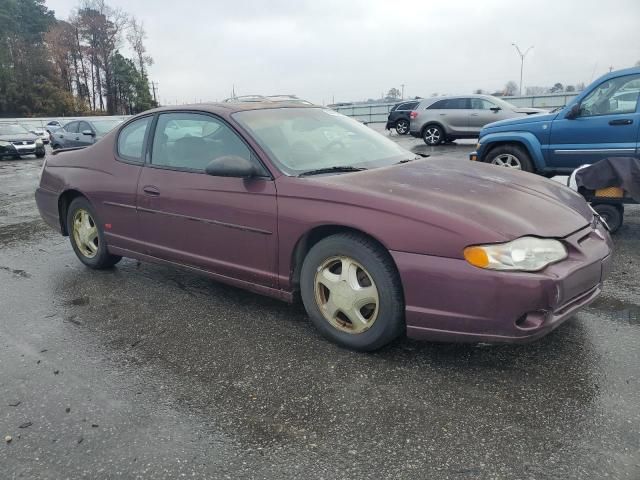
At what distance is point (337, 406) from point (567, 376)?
1.24m

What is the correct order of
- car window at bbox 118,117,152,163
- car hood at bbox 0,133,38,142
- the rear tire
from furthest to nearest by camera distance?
car hood at bbox 0,133,38,142, the rear tire, car window at bbox 118,117,152,163

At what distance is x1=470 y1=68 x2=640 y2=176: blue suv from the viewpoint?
6.20m

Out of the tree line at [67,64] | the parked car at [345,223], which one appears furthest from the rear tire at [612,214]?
the tree line at [67,64]

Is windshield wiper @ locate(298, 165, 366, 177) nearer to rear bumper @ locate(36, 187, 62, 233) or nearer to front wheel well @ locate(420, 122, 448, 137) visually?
rear bumper @ locate(36, 187, 62, 233)

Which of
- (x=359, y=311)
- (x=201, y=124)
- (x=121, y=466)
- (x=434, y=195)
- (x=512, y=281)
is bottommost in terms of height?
(x=121, y=466)

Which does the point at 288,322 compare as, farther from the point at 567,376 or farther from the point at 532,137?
the point at 532,137

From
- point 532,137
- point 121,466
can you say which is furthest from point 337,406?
point 532,137

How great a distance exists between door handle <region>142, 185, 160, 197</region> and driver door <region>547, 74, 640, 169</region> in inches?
208

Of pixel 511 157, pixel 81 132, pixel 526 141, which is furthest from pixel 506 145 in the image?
pixel 81 132

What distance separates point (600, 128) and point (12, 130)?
2150 cm

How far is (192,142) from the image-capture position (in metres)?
3.99

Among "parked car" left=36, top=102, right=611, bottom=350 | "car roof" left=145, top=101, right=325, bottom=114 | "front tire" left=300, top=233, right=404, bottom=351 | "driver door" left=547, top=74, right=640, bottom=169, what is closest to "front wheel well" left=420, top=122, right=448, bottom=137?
"driver door" left=547, top=74, right=640, bottom=169

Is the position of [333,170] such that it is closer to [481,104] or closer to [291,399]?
[291,399]

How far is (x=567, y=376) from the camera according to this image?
2783 mm
